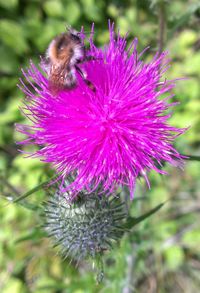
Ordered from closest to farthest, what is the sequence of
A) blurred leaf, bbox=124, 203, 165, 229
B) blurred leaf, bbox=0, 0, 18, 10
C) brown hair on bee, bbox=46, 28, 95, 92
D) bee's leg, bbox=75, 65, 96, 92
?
brown hair on bee, bbox=46, 28, 95, 92
bee's leg, bbox=75, 65, 96, 92
blurred leaf, bbox=124, 203, 165, 229
blurred leaf, bbox=0, 0, 18, 10

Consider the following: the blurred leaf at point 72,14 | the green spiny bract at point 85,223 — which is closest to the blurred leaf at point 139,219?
the green spiny bract at point 85,223

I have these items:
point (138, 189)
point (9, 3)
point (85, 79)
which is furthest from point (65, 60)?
point (9, 3)

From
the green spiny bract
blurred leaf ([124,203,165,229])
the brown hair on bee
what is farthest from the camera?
the green spiny bract

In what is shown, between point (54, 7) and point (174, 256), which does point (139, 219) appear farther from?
point (54, 7)

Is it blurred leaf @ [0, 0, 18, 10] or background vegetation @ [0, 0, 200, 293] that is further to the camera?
blurred leaf @ [0, 0, 18, 10]

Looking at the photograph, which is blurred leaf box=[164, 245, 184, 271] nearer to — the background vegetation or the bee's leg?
the background vegetation

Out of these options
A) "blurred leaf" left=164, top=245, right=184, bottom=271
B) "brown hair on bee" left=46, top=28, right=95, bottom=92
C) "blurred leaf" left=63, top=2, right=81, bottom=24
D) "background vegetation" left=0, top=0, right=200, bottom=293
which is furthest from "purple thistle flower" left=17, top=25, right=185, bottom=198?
"blurred leaf" left=63, top=2, right=81, bottom=24

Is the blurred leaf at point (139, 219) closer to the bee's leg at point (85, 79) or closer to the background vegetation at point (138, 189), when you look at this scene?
the bee's leg at point (85, 79)

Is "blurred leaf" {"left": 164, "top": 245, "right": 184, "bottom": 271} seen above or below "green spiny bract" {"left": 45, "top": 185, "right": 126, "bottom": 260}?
below
